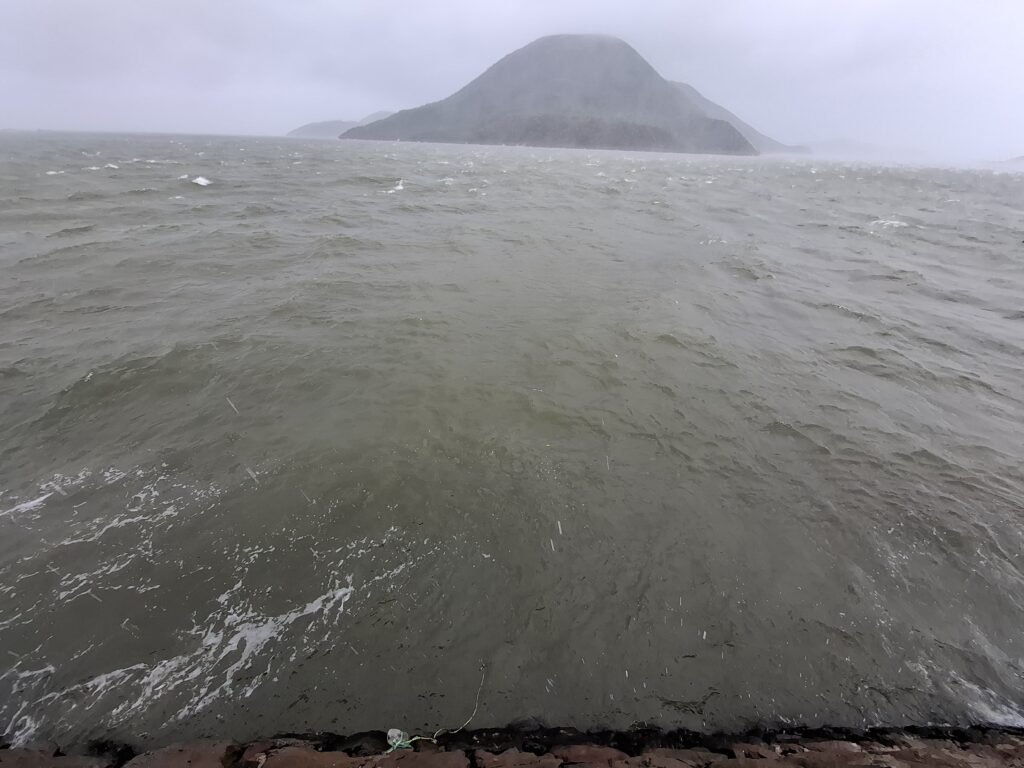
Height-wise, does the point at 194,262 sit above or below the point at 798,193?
below

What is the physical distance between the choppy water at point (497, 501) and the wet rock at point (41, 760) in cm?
30

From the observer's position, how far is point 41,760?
306 cm

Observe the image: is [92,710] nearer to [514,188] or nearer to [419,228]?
[419,228]

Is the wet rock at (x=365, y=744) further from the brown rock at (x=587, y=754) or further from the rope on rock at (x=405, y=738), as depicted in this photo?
the brown rock at (x=587, y=754)

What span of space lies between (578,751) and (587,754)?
2.6 inches

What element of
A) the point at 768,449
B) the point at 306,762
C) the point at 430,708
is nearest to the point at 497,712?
the point at 430,708

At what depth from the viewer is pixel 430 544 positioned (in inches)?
197

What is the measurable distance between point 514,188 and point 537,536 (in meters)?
30.7

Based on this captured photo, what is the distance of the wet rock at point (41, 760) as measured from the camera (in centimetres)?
301

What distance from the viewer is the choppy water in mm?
3787

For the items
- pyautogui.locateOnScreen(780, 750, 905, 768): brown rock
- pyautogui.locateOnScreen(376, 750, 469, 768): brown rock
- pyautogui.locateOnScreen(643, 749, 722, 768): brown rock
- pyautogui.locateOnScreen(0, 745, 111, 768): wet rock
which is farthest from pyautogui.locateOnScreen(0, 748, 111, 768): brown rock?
pyautogui.locateOnScreen(780, 750, 905, 768): brown rock

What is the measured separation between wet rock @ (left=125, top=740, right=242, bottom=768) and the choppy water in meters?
0.28

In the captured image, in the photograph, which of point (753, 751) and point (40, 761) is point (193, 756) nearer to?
point (40, 761)

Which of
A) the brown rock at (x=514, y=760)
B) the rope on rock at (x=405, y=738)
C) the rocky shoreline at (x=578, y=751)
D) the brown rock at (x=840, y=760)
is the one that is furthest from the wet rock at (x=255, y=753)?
the brown rock at (x=840, y=760)
